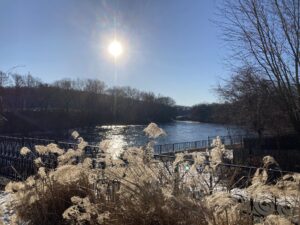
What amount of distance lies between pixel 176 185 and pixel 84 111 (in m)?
79.3

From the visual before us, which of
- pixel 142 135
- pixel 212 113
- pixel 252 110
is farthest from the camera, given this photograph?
pixel 212 113

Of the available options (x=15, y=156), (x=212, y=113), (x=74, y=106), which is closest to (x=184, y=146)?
(x=212, y=113)

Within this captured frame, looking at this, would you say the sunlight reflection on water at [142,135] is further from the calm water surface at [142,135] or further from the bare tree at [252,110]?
the bare tree at [252,110]

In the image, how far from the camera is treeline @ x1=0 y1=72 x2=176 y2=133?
68.2 meters

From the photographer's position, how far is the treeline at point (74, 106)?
6825 centimetres

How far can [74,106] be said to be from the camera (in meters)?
85.7

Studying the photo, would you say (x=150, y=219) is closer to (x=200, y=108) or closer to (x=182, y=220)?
(x=182, y=220)

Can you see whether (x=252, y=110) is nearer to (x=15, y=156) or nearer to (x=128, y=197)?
(x=15, y=156)

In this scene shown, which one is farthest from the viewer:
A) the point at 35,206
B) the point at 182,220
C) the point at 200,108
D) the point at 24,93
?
the point at 24,93

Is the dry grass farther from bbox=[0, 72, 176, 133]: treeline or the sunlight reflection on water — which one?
bbox=[0, 72, 176, 133]: treeline

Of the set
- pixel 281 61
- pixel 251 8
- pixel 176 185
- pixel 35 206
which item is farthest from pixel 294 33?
pixel 35 206

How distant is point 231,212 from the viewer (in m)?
2.29

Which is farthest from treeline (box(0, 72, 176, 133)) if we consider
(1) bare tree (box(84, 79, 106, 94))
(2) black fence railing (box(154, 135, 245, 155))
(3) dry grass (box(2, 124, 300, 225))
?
(3) dry grass (box(2, 124, 300, 225))

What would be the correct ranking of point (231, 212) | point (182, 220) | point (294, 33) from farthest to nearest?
point (294, 33)
point (182, 220)
point (231, 212)
